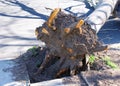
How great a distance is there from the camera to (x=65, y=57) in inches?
185

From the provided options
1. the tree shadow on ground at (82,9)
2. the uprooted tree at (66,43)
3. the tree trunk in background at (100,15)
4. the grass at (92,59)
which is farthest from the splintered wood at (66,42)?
the tree shadow on ground at (82,9)

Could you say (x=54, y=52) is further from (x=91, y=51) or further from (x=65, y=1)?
(x=65, y=1)

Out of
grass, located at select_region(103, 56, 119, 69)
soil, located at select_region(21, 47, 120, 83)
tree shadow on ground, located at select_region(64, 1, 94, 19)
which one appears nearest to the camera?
soil, located at select_region(21, 47, 120, 83)

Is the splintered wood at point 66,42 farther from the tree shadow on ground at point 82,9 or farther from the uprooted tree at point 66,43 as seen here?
the tree shadow on ground at point 82,9

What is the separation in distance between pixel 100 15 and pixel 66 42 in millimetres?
2639

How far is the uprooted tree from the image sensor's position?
14.6 feet

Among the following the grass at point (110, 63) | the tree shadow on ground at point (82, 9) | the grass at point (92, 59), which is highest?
the tree shadow on ground at point (82, 9)

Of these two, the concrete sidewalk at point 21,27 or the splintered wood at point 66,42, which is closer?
the splintered wood at point 66,42

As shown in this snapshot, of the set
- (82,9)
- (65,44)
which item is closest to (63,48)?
(65,44)

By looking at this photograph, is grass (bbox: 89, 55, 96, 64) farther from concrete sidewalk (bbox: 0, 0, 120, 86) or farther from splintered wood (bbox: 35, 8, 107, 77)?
concrete sidewalk (bbox: 0, 0, 120, 86)

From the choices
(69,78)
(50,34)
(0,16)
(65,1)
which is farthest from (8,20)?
(69,78)

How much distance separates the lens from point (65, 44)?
4.54m

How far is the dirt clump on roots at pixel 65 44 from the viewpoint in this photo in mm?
4438

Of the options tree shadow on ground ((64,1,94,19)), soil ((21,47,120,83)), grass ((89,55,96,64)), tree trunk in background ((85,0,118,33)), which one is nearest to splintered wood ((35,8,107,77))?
soil ((21,47,120,83))
